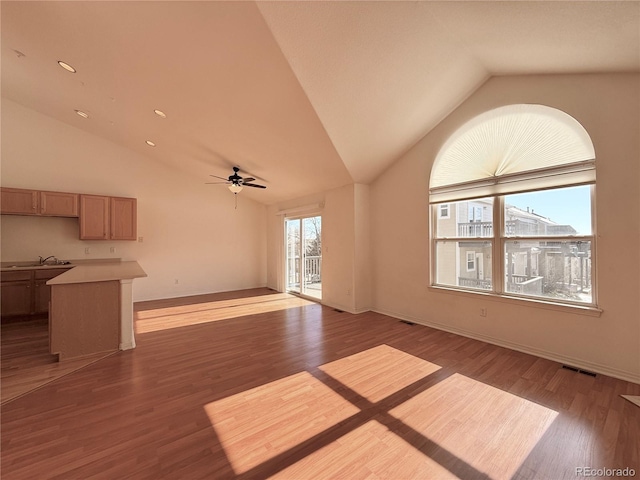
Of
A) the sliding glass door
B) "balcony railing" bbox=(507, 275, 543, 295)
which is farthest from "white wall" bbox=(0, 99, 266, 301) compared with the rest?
"balcony railing" bbox=(507, 275, 543, 295)

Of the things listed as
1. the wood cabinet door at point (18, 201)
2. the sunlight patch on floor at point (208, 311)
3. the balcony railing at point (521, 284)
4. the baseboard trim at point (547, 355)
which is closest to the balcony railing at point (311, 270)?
the sunlight patch on floor at point (208, 311)

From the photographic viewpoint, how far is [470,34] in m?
2.66

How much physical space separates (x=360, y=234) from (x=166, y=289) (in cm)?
496

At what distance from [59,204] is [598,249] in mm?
8314

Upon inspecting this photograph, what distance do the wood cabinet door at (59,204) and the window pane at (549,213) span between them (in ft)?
24.8

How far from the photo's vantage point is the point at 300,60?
2764 mm

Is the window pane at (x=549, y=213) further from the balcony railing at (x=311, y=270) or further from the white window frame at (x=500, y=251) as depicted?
the balcony railing at (x=311, y=270)

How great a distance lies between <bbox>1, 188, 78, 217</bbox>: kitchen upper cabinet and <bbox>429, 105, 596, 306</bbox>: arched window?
676cm

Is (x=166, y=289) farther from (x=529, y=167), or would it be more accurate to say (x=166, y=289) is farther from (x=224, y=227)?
(x=529, y=167)

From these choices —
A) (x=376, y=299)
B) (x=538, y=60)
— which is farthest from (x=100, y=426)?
(x=538, y=60)

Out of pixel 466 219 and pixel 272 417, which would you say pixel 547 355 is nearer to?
pixel 466 219

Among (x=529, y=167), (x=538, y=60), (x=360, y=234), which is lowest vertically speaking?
(x=360, y=234)

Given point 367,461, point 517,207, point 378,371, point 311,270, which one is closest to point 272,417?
point 367,461

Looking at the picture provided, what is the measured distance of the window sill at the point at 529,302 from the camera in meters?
2.84
